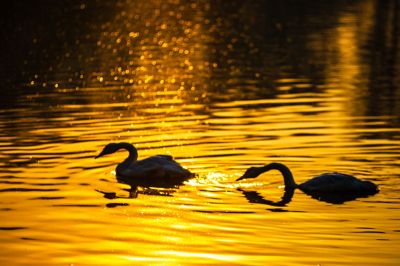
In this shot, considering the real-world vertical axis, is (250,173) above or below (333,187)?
above

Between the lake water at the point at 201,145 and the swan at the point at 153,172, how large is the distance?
0.34 meters

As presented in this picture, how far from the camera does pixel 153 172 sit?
22203 mm

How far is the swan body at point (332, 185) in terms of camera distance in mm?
19906

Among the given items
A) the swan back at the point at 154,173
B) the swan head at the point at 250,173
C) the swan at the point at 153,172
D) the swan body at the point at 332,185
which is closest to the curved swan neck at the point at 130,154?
the swan at the point at 153,172

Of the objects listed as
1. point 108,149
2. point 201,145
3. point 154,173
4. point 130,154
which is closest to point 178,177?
point 154,173

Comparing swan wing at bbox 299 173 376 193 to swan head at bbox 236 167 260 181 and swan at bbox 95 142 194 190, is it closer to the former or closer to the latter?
swan head at bbox 236 167 260 181

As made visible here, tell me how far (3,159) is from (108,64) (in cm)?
2241

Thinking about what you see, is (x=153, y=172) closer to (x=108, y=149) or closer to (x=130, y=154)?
(x=130, y=154)

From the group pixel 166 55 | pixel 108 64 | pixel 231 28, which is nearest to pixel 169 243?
pixel 108 64

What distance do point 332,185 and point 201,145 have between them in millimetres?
5640

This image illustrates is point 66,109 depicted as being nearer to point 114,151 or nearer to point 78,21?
point 114,151

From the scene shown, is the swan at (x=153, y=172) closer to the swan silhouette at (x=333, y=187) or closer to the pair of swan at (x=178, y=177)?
the pair of swan at (x=178, y=177)

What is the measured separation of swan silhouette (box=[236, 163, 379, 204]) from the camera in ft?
65.4

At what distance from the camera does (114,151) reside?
2367cm
